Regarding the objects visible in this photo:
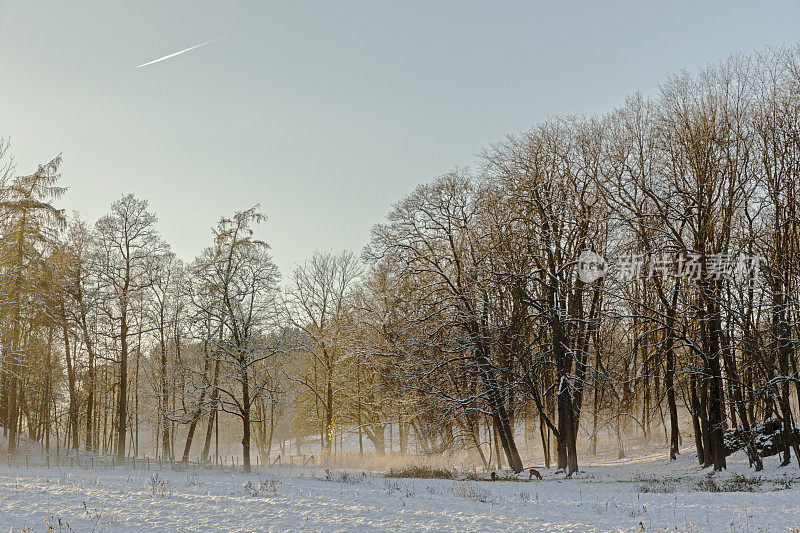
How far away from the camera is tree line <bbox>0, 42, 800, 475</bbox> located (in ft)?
66.9

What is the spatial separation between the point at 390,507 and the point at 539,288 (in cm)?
1644

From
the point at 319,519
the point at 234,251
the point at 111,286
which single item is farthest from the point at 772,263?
the point at 111,286

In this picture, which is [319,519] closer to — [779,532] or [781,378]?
[779,532]

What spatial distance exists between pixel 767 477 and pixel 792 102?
12809mm

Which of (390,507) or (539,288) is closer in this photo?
(390,507)

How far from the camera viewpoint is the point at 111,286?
1111 inches

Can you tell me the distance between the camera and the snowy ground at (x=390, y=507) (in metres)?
10.1

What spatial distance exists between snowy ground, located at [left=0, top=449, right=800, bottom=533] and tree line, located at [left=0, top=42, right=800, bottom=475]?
5.95 metres

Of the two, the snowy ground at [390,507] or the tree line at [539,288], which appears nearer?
the snowy ground at [390,507]

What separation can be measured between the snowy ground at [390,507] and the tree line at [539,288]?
5.95 meters

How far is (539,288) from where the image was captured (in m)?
26.5

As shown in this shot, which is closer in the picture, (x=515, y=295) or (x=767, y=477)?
(x=767, y=477)

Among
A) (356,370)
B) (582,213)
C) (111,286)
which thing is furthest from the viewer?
(356,370)

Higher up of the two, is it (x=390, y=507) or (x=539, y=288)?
(x=539, y=288)
